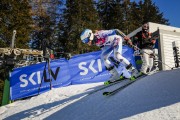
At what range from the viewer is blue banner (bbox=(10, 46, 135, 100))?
1536 centimetres

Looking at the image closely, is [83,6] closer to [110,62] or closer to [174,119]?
[110,62]

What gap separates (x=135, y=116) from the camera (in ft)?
20.0

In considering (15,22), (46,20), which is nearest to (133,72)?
(15,22)

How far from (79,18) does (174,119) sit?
3309 cm

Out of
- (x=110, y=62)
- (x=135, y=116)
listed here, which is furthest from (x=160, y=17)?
(x=135, y=116)

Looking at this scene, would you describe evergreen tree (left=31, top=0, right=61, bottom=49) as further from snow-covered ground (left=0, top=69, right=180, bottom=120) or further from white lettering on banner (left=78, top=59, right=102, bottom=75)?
snow-covered ground (left=0, top=69, right=180, bottom=120)

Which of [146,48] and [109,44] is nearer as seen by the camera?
[109,44]

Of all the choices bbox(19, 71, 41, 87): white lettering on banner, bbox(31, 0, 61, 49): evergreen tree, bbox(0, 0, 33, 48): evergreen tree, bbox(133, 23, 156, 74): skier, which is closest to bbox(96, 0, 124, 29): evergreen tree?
bbox(31, 0, 61, 49): evergreen tree

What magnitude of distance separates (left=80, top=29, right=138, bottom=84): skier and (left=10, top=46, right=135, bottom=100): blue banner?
561 centimetres

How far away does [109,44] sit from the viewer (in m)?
9.77

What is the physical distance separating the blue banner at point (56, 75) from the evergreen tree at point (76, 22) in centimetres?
2060

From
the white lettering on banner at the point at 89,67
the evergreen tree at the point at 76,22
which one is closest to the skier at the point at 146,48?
the white lettering on banner at the point at 89,67

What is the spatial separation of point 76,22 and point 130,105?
31226 millimetres

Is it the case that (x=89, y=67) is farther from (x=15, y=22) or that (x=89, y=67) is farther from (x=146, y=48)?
(x=15, y=22)
